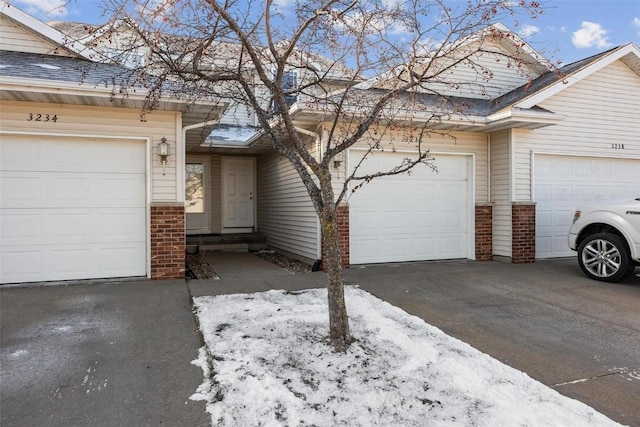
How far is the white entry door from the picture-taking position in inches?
484

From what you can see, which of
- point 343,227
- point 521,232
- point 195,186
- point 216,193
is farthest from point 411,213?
point 195,186

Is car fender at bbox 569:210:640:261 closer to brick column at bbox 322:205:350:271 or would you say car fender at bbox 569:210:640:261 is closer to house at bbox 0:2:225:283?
brick column at bbox 322:205:350:271

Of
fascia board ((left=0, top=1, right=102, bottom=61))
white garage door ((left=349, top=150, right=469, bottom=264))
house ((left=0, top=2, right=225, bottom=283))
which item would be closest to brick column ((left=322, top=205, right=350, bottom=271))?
white garage door ((left=349, top=150, right=469, bottom=264))

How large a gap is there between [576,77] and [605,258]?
411cm

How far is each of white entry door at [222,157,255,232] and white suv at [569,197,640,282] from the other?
8.42 meters

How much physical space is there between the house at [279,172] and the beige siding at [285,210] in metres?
0.06

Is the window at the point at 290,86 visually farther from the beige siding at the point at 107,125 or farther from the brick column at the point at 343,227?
the brick column at the point at 343,227

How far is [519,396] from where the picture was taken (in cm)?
294

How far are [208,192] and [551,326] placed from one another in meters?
9.66

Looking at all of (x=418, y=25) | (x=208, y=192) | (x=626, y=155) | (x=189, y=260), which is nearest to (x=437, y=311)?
(x=418, y=25)

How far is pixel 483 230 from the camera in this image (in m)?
8.81

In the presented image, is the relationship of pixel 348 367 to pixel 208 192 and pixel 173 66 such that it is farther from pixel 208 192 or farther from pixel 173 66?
pixel 208 192

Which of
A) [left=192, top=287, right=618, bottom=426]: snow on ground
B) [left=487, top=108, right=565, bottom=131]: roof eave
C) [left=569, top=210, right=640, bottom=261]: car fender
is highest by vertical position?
[left=487, top=108, right=565, bottom=131]: roof eave

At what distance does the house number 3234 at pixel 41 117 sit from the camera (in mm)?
6211
